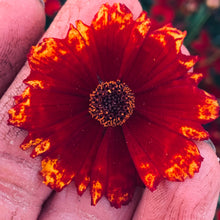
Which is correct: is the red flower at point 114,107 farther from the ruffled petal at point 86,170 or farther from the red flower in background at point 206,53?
the red flower in background at point 206,53

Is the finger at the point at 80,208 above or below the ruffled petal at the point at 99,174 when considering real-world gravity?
below

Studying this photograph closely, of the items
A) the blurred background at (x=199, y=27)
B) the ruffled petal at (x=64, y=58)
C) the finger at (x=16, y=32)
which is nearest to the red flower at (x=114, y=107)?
the ruffled petal at (x=64, y=58)

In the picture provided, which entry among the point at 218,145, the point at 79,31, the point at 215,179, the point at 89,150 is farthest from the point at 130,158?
the point at 218,145

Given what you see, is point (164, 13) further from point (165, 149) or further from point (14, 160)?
point (14, 160)

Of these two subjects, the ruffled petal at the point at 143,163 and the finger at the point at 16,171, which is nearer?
the ruffled petal at the point at 143,163

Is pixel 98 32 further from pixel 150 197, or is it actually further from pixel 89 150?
pixel 150 197

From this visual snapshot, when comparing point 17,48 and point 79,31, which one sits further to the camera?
point 17,48

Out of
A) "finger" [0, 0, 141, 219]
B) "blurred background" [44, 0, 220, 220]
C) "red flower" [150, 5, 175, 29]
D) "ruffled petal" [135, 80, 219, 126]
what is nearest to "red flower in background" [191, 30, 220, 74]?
"blurred background" [44, 0, 220, 220]
